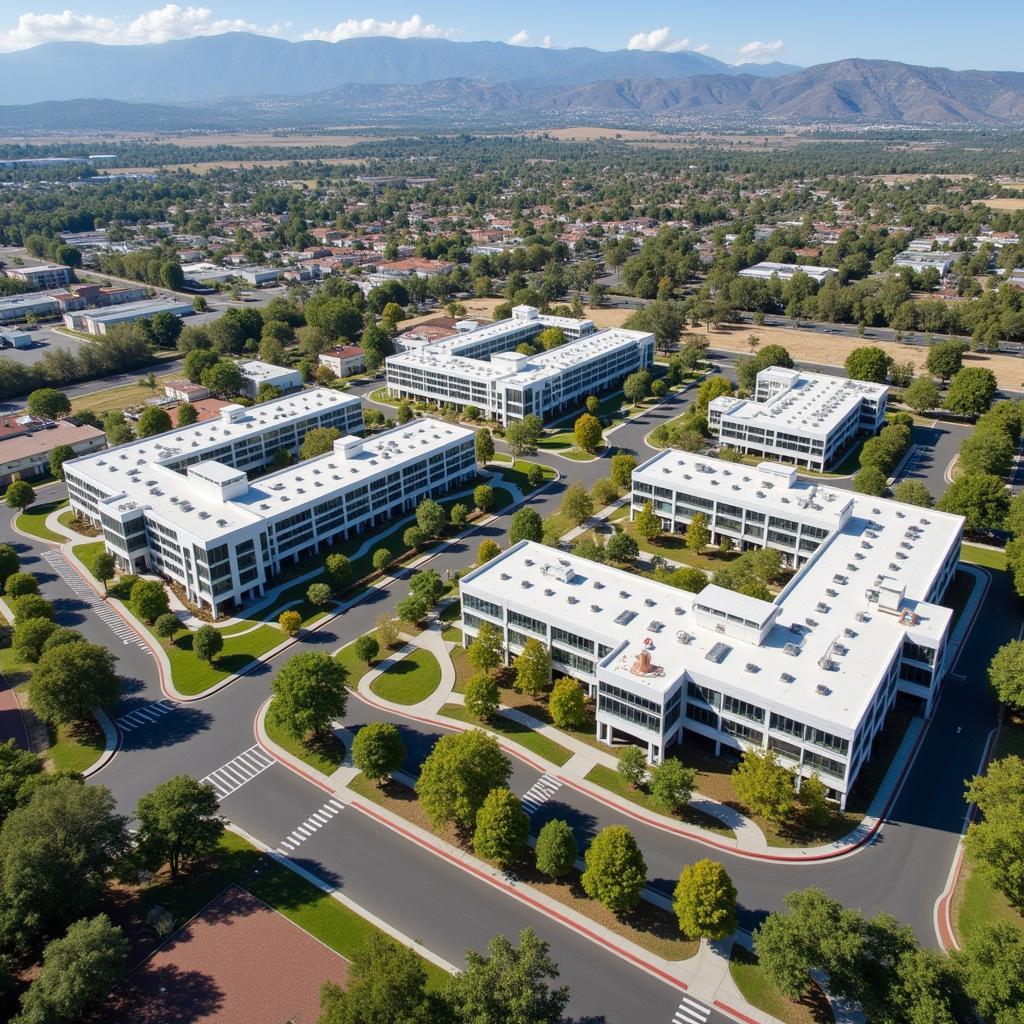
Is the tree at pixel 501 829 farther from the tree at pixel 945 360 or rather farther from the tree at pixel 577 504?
the tree at pixel 945 360

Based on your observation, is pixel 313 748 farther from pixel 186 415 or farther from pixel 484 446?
pixel 186 415

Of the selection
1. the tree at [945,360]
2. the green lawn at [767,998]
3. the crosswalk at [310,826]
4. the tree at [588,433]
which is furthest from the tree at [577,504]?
the tree at [945,360]

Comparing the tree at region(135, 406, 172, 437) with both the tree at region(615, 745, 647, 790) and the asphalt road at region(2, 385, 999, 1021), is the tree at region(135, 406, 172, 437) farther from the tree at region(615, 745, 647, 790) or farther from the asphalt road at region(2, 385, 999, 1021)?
the tree at region(615, 745, 647, 790)

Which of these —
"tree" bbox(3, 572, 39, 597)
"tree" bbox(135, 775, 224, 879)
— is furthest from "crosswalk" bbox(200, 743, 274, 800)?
"tree" bbox(3, 572, 39, 597)

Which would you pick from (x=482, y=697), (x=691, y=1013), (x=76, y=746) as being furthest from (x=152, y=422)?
(x=691, y=1013)

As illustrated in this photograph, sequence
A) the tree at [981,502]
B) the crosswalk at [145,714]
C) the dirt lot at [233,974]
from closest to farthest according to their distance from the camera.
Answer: the dirt lot at [233,974] → the crosswalk at [145,714] → the tree at [981,502]
